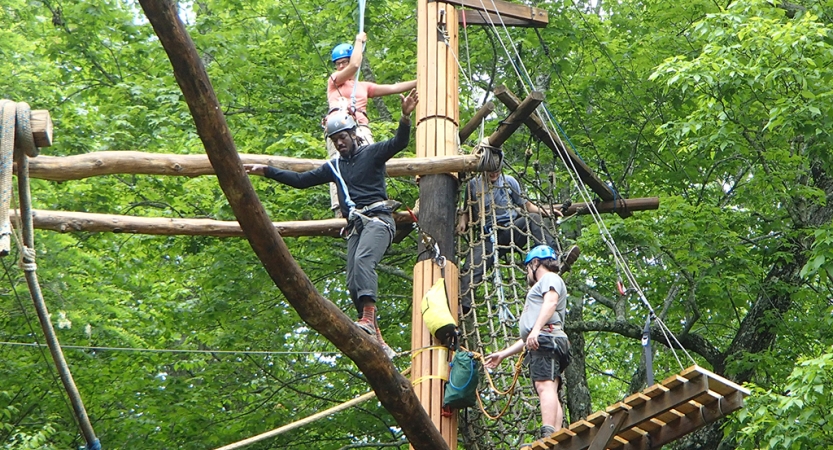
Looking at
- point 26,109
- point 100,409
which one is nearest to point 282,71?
point 100,409

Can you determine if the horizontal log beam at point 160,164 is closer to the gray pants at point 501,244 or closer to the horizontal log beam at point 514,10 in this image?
the gray pants at point 501,244

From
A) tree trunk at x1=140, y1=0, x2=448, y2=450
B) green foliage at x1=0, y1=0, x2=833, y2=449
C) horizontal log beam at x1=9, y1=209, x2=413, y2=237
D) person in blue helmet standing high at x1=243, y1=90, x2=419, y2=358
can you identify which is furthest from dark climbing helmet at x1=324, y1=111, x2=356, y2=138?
green foliage at x1=0, y1=0, x2=833, y2=449

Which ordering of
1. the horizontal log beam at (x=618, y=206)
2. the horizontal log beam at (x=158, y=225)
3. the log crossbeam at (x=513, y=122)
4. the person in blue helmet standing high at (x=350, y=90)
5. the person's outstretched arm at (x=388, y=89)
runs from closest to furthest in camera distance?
1. the horizontal log beam at (x=158, y=225)
2. the log crossbeam at (x=513, y=122)
3. the person in blue helmet standing high at (x=350, y=90)
4. the person's outstretched arm at (x=388, y=89)
5. the horizontal log beam at (x=618, y=206)

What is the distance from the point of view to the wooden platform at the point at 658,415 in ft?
19.5

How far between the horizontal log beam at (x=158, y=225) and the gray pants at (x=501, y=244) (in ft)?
1.88

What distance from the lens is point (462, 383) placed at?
23.8ft

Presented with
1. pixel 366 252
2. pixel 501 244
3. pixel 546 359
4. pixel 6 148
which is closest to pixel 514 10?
pixel 501 244

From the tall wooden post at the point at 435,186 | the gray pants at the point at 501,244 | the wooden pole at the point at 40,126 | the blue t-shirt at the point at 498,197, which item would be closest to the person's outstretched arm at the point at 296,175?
the tall wooden post at the point at 435,186

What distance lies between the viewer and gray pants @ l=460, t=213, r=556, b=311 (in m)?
8.52

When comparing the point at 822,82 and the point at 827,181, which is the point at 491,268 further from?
the point at 827,181

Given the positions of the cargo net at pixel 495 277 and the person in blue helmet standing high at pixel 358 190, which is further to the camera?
the cargo net at pixel 495 277

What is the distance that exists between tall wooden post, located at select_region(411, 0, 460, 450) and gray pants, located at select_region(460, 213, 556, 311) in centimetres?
43

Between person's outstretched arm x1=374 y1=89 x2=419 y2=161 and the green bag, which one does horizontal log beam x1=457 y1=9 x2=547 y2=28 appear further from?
the green bag

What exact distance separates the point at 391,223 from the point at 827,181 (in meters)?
5.80
